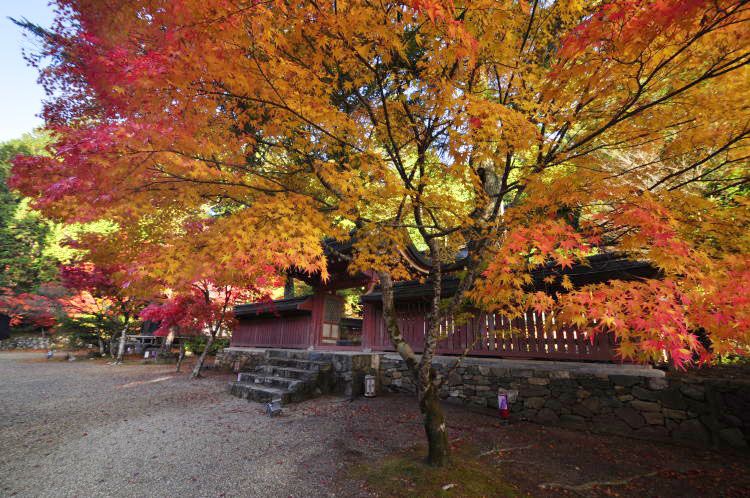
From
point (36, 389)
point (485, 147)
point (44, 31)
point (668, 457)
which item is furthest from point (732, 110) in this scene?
point (36, 389)

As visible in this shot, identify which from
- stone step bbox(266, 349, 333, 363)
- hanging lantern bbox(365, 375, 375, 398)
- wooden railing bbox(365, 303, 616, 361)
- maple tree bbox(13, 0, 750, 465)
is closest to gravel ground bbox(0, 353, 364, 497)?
hanging lantern bbox(365, 375, 375, 398)

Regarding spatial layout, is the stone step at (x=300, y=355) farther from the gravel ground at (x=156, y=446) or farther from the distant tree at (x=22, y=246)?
the distant tree at (x=22, y=246)

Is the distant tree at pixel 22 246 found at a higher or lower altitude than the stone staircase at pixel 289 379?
higher

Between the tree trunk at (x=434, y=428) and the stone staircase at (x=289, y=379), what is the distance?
488cm

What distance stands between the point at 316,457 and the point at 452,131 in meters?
5.29

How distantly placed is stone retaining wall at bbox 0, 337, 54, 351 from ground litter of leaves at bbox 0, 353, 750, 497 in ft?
80.2

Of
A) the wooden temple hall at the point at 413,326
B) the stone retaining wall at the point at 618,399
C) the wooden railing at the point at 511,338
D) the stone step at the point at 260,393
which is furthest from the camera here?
the stone step at the point at 260,393

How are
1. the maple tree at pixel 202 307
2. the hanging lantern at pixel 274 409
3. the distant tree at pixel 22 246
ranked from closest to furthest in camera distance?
the hanging lantern at pixel 274 409 < the maple tree at pixel 202 307 < the distant tree at pixel 22 246

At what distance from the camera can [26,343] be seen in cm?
2367

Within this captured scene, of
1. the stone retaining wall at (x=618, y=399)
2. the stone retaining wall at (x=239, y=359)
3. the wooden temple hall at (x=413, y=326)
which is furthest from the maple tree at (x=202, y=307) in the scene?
the stone retaining wall at (x=618, y=399)

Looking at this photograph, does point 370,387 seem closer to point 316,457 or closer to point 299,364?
point 299,364

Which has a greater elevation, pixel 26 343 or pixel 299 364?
pixel 299 364

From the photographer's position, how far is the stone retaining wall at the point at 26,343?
75.0 ft

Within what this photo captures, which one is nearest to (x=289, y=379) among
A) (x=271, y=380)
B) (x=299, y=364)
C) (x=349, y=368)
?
(x=271, y=380)
